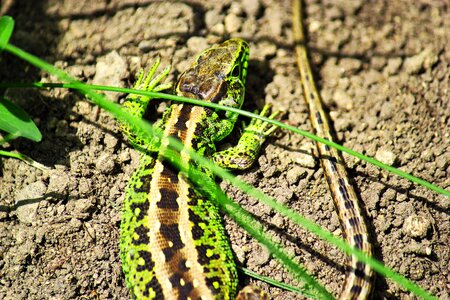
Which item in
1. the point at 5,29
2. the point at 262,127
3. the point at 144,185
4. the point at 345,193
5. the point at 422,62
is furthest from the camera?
the point at 422,62

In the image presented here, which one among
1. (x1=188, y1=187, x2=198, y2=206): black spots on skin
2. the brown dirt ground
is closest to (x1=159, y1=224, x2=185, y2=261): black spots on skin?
(x1=188, y1=187, x2=198, y2=206): black spots on skin

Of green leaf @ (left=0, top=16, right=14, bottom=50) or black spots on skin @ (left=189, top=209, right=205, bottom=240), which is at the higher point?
green leaf @ (left=0, top=16, right=14, bottom=50)

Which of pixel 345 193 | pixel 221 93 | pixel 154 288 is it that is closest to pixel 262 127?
pixel 221 93

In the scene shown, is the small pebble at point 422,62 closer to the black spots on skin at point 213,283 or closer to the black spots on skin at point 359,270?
the black spots on skin at point 359,270

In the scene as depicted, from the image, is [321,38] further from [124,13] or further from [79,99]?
[79,99]

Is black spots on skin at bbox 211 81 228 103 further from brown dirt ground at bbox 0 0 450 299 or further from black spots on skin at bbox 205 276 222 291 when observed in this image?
black spots on skin at bbox 205 276 222 291

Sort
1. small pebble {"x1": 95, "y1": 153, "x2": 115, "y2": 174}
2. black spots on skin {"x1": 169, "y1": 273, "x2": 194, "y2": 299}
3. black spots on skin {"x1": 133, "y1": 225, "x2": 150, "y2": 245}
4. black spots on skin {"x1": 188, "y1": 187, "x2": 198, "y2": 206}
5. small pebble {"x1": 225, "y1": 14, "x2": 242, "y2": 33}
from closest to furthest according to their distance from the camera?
black spots on skin {"x1": 169, "y1": 273, "x2": 194, "y2": 299}
black spots on skin {"x1": 133, "y1": 225, "x2": 150, "y2": 245}
black spots on skin {"x1": 188, "y1": 187, "x2": 198, "y2": 206}
small pebble {"x1": 95, "y1": 153, "x2": 115, "y2": 174}
small pebble {"x1": 225, "y1": 14, "x2": 242, "y2": 33}

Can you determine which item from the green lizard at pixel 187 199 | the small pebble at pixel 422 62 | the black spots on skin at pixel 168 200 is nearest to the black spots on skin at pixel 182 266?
the green lizard at pixel 187 199

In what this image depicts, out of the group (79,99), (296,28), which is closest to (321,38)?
(296,28)

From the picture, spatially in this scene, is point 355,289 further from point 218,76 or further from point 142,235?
point 218,76
